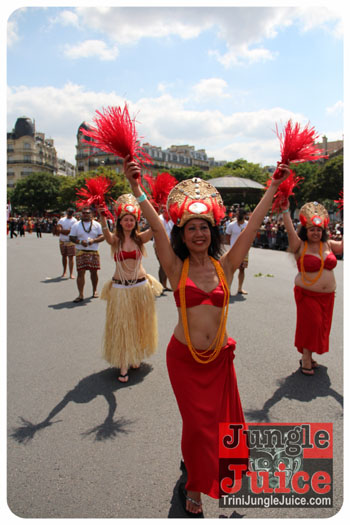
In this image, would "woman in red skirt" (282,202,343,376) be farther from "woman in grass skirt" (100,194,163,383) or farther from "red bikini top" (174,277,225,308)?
"red bikini top" (174,277,225,308)

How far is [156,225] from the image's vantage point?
8.30 ft

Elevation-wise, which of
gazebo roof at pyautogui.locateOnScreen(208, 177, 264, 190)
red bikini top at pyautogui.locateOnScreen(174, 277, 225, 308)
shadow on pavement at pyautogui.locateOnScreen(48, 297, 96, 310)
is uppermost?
gazebo roof at pyautogui.locateOnScreen(208, 177, 264, 190)

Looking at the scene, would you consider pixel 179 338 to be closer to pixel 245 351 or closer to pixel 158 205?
pixel 158 205

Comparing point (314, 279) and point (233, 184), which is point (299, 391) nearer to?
point (314, 279)

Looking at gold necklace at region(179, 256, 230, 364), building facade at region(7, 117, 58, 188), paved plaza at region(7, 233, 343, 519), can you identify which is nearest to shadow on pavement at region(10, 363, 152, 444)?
paved plaza at region(7, 233, 343, 519)

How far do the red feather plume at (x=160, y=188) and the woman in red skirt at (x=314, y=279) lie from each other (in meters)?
1.64

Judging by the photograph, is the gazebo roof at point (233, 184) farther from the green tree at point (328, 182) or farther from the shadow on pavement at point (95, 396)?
the shadow on pavement at point (95, 396)

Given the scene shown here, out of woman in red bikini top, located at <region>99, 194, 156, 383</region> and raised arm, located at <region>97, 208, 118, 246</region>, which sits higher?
raised arm, located at <region>97, 208, 118, 246</region>

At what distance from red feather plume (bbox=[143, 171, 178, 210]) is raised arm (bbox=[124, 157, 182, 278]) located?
1242mm

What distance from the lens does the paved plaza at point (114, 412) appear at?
8.65 ft

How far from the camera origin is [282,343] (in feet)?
18.7

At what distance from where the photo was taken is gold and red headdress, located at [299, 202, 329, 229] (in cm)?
441

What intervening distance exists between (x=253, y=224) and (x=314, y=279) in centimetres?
235

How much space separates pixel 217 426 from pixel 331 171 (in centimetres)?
3657
